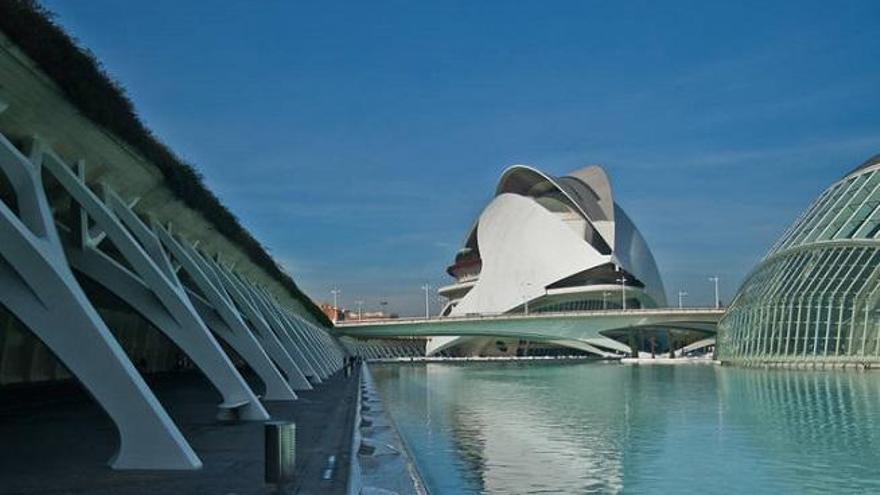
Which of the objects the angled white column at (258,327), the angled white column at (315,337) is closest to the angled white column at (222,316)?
the angled white column at (258,327)

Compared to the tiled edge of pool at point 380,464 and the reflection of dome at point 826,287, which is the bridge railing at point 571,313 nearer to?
the reflection of dome at point 826,287

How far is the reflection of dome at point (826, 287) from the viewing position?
48.2m

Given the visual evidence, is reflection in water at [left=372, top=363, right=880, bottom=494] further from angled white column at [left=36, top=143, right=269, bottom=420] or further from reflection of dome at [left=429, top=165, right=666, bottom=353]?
reflection of dome at [left=429, top=165, right=666, bottom=353]

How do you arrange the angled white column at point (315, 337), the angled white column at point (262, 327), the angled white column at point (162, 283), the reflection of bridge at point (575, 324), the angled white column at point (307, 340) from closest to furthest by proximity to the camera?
the angled white column at point (162, 283) < the angled white column at point (262, 327) < the angled white column at point (307, 340) < the angled white column at point (315, 337) < the reflection of bridge at point (575, 324)

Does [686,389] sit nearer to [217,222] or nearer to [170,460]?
[217,222]

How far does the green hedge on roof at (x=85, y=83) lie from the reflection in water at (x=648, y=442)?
6664mm

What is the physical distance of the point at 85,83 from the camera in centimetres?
1268

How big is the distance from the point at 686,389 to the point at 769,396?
4531 mm

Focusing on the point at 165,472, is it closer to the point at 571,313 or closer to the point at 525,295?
the point at 571,313

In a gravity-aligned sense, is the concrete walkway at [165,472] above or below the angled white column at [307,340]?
below

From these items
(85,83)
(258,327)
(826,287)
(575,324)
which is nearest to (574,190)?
(575,324)

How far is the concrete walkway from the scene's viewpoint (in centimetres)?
873

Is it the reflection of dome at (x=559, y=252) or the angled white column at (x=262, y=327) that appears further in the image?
the reflection of dome at (x=559, y=252)

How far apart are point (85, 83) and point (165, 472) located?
5.89m
